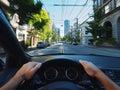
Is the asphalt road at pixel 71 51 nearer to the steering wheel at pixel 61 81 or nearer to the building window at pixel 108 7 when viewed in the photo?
the steering wheel at pixel 61 81

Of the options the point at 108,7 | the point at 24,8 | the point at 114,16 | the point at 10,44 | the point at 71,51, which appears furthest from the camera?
the point at 108,7

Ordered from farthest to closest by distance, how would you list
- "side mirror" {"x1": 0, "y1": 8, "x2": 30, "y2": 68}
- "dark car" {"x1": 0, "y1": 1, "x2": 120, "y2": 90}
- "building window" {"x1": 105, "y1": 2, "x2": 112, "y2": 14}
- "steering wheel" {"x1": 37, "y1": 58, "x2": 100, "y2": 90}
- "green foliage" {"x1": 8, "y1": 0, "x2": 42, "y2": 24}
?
1. "building window" {"x1": 105, "y1": 2, "x2": 112, "y2": 14}
2. "green foliage" {"x1": 8, "y1": 0, "x2": 42, "y2": 24}
3. "side mirror" {"x1": 0, "y1": 8, "x2": 30, "y2": 68}
4. "dark car" {"x1": 0, "y1": 1, "x2": 120, "y2": 90}
5. "steering wheel" {"x1": 37, "y1": 58, "x2": 100, "y2": 90}

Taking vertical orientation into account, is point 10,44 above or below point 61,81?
above

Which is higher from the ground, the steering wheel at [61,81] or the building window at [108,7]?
the building window at [108,7]

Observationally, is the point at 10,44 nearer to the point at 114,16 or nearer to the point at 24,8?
the point at 24,8

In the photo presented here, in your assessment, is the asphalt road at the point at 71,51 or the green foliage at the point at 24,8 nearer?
the asphalt road at the point at 71,51

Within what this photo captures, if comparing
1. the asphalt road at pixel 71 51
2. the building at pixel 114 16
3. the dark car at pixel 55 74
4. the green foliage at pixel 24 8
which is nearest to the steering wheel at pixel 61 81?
the dark car at pixel 55 74

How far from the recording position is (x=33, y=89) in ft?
9.42

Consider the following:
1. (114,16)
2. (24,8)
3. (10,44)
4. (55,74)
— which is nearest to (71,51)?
(24,8)

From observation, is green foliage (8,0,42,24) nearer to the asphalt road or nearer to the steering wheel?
the asphalt road

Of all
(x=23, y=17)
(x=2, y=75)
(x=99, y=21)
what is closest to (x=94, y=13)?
(x=99, y=21)

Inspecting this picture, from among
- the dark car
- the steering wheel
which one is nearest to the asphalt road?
the dark car

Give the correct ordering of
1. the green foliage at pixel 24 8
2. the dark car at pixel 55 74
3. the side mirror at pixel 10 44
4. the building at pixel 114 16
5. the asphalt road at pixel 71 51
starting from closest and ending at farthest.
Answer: the dark car at pixel 55 74
the side mirror at pixel 10 44
the asphalt road at pixel 71 51
the green foliage at pixel 24 8
the building at pixel 114 16

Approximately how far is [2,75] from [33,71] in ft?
4.50
